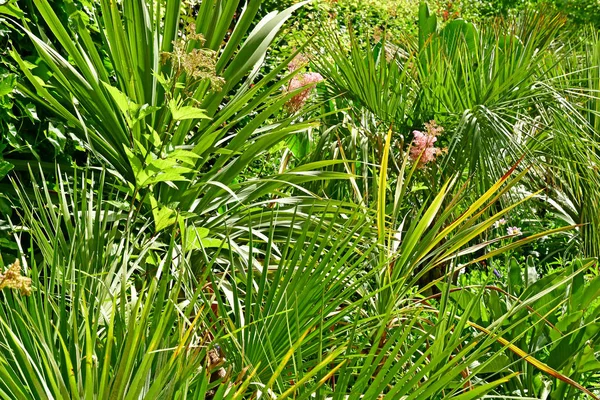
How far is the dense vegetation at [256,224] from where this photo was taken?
132 cm

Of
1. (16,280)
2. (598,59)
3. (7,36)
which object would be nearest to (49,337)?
(16,280)

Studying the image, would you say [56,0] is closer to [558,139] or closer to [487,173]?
[487,173]

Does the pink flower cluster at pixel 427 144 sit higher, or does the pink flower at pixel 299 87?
the pink flower at pixel 299 87

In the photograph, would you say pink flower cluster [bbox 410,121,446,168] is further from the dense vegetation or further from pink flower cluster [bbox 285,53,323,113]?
pink flower cluster [bbox 285,53,323,113]

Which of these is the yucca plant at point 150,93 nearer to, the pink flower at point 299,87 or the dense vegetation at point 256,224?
the dense vegetation at point 256,224

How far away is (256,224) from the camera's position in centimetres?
264

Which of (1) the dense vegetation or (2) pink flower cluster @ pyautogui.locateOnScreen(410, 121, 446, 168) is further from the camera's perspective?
(2) pink flower cluster @ pyautogui.locateOnScreen(410, 121, 446, 168)

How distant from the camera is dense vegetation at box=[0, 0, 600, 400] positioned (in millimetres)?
1324

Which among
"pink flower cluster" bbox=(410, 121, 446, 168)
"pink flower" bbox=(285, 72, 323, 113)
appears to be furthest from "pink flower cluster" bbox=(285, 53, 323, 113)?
"pink flower cluster" bbox=(410, 121, 446, 168)

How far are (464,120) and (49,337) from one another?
8.88ft

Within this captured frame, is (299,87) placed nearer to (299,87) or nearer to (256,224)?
(299,87)

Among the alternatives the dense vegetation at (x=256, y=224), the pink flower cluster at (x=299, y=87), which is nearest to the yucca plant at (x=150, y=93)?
the dense vegetation at (x=256, y=224)

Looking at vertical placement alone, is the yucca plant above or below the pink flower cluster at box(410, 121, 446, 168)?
above

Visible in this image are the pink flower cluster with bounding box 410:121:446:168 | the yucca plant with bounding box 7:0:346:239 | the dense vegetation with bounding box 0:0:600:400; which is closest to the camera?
the dense vegetation with bounding box 0:0:600:400
